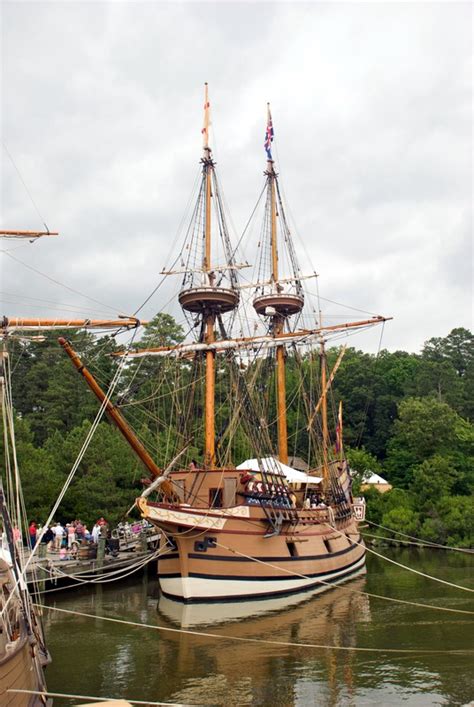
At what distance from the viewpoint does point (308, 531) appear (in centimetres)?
2702

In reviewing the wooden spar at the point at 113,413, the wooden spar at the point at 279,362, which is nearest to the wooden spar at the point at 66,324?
the wooden spar at the point at 113,413

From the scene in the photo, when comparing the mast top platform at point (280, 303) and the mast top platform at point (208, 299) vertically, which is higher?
the mast top platform at point (280, 303)

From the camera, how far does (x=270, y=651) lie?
15.9 metres

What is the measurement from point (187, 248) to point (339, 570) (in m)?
16.0

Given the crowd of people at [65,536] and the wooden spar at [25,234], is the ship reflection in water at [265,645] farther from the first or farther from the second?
the wooden spar at [25,234]

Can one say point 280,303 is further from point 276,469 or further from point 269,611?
point 269,611

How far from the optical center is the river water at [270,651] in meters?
13.0

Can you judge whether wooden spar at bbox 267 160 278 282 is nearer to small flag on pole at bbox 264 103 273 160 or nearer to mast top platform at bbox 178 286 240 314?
small flag on pole at bbox 264 103 273 160

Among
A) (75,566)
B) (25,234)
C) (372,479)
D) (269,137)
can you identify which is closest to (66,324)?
(25,234)

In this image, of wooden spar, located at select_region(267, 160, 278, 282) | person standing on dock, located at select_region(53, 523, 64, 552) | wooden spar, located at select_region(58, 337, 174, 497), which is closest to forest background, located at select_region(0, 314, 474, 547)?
wooden spar, located at select_region(58, 337, 174, 497)

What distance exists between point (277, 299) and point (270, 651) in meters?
24.3

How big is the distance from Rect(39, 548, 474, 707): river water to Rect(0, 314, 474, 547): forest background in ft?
25.8

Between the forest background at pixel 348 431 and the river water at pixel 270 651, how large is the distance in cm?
788

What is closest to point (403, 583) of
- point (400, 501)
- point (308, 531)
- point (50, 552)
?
point (308, 531)
